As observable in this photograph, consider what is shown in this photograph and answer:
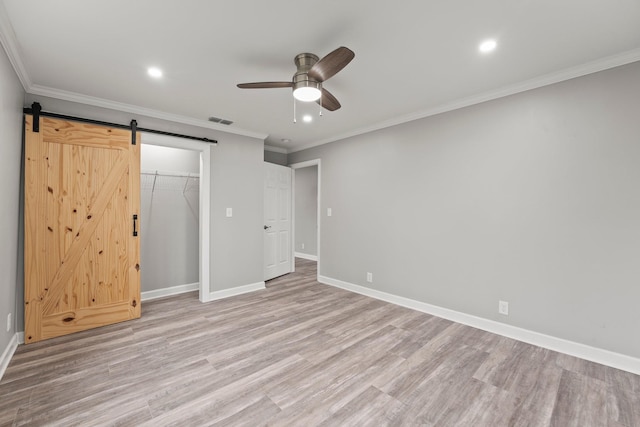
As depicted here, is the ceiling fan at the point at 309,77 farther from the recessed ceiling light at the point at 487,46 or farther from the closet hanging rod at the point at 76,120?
the closet hanging rod at the point at 76,120

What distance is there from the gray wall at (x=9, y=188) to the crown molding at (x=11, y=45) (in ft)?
0.18

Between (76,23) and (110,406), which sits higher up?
(76,23)

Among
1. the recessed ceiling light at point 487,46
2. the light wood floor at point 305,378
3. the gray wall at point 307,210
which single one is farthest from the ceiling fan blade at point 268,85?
the gray wall at point 307,210

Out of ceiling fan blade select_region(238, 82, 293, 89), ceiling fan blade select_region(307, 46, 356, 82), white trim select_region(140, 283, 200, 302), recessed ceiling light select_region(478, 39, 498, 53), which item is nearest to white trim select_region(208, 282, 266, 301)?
white trim select_region(140, 283, 200, 302)

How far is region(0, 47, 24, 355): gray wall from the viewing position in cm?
215

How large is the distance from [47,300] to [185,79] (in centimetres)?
263

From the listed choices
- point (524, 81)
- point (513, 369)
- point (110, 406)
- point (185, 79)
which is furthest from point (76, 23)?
point (513, 369)

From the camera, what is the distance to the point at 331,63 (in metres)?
1.91

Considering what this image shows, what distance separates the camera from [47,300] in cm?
279

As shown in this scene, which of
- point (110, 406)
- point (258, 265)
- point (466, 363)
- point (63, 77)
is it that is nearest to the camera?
point (110, 406)

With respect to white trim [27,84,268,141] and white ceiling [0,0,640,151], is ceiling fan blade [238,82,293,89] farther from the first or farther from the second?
white trim [27,84,268,141]

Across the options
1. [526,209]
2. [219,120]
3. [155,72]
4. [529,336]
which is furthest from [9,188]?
[529,336]

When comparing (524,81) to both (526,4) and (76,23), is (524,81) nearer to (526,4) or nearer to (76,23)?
(526,4)

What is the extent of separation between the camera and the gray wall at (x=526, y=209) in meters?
2.31
